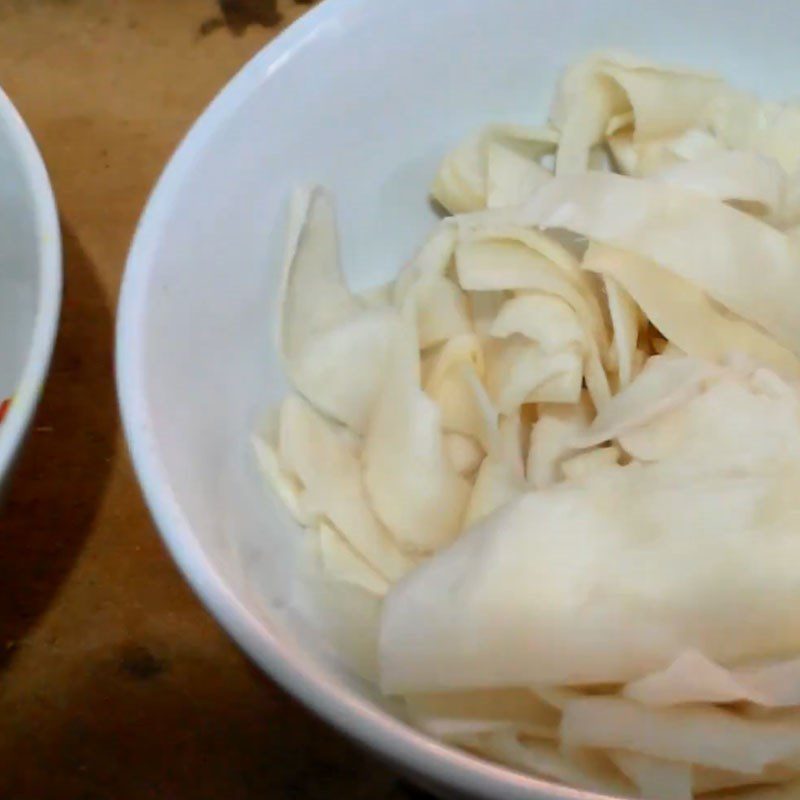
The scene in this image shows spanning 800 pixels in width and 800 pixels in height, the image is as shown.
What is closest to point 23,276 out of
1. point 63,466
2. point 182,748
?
point 63,466

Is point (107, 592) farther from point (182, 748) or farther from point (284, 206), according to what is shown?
point (284, 206)

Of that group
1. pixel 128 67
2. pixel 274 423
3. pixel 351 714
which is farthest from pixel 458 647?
pixel 128 67

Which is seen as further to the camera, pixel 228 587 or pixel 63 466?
pixel 63 466

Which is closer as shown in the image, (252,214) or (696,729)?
(696,729)

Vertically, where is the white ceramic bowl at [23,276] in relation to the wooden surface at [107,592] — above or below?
above

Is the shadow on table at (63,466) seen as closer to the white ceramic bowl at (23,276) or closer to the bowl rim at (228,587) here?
the white ceramic bowl at (23,276)

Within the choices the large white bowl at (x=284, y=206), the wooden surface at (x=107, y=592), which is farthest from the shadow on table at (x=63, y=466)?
the large white bowl at (x=284, y=206)

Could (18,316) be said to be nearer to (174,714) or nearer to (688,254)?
(174,714)
